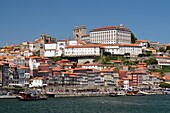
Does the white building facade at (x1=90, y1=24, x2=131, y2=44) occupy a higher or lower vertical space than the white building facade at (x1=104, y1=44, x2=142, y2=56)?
higher

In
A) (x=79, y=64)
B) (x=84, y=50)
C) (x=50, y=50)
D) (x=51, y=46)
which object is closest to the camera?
(x=79, y=64)

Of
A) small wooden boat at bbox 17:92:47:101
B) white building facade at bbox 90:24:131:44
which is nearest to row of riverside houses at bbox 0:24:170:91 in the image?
white building facade at bbox 90:24:131:44

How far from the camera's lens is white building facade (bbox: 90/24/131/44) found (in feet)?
340

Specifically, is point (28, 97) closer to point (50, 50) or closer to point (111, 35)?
point (50, 50)

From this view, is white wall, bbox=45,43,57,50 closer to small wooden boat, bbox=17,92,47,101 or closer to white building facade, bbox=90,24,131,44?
white building facade, bbox=90,24,131,44

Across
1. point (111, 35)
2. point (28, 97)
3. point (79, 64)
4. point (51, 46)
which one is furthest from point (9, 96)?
point (111, 35)

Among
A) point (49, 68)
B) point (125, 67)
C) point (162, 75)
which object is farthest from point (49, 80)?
point (162, 75)

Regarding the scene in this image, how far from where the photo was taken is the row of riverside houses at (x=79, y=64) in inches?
2945

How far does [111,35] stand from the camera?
104 m

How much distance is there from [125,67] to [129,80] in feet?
13.8

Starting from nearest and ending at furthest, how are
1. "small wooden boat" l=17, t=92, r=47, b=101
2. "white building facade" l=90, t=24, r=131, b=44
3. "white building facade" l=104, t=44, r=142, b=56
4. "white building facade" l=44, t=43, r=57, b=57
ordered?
"small wooden boat" l=17, t=92, r=47, b=101, "white building facade" l=104, t=44, r=142, b=56, "white building facade" l=44, t=43, r=57, b=57, "white building facade" l=90, t=24, r=131, b=44

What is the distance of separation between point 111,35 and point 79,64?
47.4 ft

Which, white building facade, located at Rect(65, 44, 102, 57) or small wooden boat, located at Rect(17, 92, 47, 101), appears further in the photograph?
white building facade, located at Rect(65, 44, 102, 57)

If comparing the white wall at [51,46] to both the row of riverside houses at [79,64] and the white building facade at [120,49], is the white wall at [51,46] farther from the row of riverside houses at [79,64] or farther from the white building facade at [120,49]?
the white building facade at [120,49]
